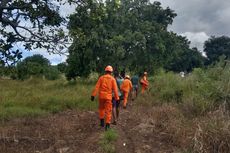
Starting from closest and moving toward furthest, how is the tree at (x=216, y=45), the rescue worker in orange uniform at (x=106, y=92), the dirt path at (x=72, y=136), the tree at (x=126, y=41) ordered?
the dirt path at (x=72, y=136) → the rescue worker in orange uniform at (x=106, y=92) → the tree at (x=126, y=41) → the tree at (x=216, y=45)

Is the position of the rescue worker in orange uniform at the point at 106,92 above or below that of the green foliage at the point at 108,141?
above

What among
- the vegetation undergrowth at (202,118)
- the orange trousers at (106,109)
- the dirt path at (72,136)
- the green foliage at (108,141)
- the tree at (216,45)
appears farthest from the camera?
the tree at (216,45)

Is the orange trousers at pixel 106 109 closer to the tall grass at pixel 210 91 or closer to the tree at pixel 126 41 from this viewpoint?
the tall grass at pixel 210 91

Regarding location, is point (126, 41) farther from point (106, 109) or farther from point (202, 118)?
point (202, 118)

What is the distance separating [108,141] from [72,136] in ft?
5.63

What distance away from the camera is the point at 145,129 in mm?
12180

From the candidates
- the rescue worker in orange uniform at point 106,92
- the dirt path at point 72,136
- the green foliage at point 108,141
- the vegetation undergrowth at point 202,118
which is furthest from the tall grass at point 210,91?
the green foliage at point 108,141

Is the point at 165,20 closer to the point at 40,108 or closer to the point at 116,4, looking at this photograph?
the point at 40,108

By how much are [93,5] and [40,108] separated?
9.51 m

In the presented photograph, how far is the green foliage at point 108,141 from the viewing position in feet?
31.2

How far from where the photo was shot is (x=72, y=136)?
1171 centimetres

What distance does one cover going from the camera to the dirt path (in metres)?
10.1

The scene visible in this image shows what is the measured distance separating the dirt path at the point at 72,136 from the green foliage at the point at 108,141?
0.13 meters

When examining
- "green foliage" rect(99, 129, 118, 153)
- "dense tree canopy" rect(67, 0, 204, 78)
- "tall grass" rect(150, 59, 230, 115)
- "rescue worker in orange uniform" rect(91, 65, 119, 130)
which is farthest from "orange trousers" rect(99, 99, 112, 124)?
"dense tree canopy" rect(67, 0, 204, 78)
